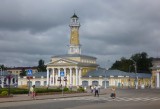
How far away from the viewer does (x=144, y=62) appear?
167 m

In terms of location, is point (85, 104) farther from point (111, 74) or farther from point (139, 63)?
point (139, 63)

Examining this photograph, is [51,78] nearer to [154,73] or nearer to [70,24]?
[70,24]

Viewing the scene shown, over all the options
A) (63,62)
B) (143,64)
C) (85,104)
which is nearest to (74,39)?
(63,62)

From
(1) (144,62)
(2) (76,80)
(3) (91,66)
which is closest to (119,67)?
(1) (144,62)

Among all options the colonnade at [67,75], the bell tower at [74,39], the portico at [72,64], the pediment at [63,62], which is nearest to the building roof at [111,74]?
the colonnade at [67,75]

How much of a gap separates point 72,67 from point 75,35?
15.8 metres

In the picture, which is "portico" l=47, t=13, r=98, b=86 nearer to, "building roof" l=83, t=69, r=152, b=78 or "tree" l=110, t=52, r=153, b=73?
"building roof" l=83, t=69, r=152, b=78

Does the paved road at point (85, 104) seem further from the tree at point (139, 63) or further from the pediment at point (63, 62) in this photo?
the tree at point (139, 63)

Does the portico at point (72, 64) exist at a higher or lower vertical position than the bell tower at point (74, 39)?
lower

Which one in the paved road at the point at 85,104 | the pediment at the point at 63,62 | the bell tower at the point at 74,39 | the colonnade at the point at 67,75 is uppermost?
the bell tower at the point at 74,39

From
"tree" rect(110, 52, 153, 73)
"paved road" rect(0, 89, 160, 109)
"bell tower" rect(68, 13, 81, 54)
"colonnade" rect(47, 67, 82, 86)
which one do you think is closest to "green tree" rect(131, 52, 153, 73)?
"tree" rect(110, 52, 153, 73)

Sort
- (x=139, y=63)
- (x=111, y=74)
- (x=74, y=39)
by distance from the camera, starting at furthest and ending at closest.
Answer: (x=139, y=63), (x=74, y=39), (x=111, y=74)

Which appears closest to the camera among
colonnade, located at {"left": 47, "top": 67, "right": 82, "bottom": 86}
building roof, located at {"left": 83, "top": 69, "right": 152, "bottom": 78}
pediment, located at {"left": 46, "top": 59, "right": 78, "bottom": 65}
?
building roof, located at {"left": 83, "top": 69, "right": 152, "bottom": 78}

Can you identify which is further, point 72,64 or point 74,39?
point 74,39
